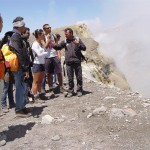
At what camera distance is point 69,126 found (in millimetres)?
9172

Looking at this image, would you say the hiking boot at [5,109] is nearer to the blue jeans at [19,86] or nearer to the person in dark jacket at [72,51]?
the blue jeans at [19,86]

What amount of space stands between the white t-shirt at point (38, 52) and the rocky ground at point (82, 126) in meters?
1.24

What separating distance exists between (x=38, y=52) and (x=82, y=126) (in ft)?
11.2

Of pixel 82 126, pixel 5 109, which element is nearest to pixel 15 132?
pixel 82 126

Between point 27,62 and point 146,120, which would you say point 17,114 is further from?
point 146,120

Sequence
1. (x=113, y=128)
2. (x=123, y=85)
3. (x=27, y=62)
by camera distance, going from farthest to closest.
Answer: (x=123, y=85) < (x=27, y=62) < (x=113, y=128)

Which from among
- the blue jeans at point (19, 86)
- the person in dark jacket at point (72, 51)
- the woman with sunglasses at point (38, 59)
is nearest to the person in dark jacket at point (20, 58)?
the blue jeans at point (19, 86)

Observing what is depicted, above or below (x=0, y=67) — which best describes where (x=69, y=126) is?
below

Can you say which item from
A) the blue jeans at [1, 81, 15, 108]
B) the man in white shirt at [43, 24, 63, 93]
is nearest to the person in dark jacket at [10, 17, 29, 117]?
the blue jeans at [1, 81, 15, 108]

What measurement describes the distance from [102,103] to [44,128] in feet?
8.02

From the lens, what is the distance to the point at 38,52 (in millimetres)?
11789

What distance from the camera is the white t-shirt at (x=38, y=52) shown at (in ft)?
38.7

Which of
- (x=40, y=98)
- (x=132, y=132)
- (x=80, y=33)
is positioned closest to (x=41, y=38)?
(x=40, y=98)

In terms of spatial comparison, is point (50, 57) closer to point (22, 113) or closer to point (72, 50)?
point (72, 50)
